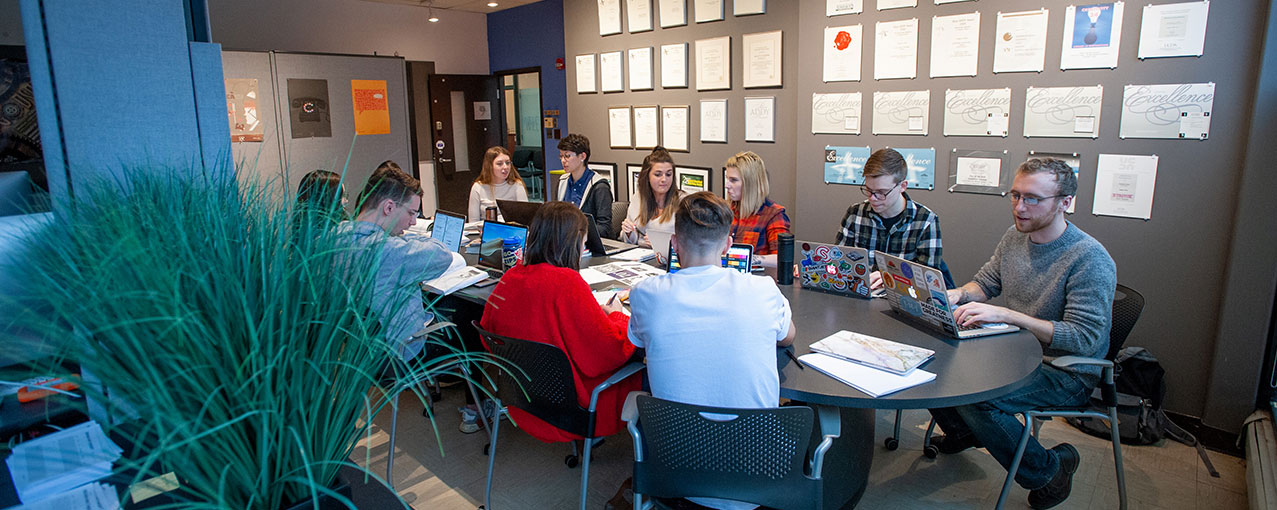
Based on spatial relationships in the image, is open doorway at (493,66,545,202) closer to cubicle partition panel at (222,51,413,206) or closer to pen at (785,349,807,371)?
cubicle partition panel at (222,51,413,206)

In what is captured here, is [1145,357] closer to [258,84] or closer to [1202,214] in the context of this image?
[1202,214]

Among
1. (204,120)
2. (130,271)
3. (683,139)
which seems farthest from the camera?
(683,139)

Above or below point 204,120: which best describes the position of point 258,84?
above

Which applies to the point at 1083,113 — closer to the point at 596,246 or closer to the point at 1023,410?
the point at 1023,410

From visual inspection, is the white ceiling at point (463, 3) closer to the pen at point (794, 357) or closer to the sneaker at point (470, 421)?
the sneaker at point (470, 421)

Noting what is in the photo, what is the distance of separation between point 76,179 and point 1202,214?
414 cm

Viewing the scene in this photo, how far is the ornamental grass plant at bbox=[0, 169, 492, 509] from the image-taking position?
0.70 metres

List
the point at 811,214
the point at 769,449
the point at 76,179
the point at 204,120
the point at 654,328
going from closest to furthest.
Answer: the point at 76,179
the point at 204,120
the point at 769,449
the point at 654,328
the point at 811,214

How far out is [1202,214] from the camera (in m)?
3.17

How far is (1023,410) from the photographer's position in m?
Answer: 2.45

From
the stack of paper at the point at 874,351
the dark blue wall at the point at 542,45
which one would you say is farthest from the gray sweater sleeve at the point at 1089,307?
the dark blue wall at the point at 542,45

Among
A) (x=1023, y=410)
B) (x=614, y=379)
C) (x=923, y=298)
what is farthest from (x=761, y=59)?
(x=614, y=379)

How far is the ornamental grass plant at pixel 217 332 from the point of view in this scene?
70 cm

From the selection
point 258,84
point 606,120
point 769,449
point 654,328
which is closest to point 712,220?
point 654,328
